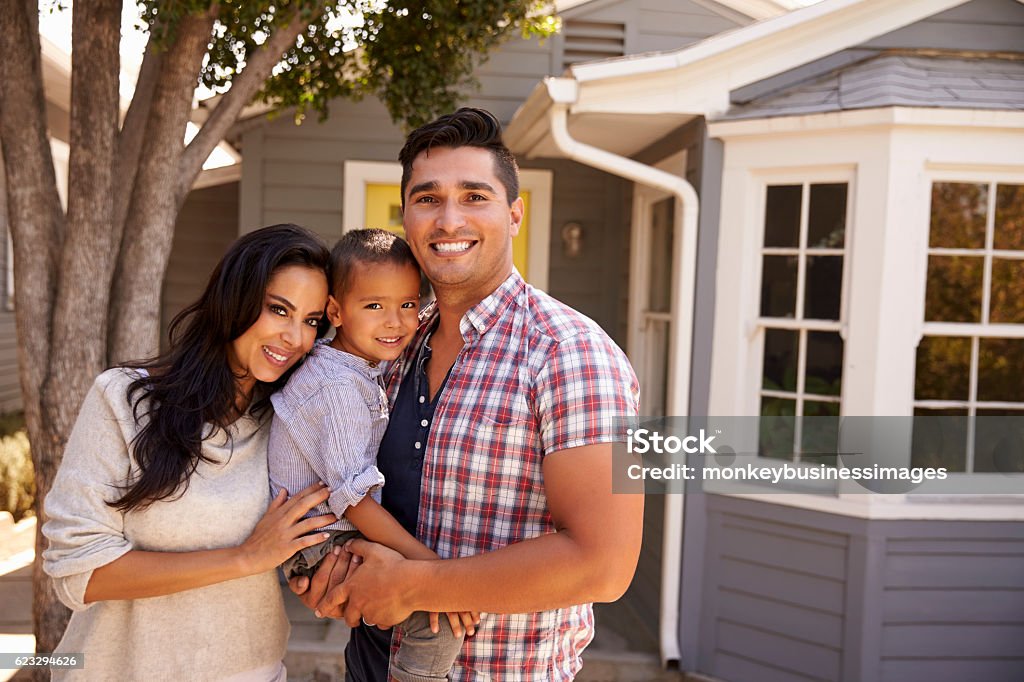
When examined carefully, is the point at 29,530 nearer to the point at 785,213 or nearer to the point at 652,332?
the point at 652,332

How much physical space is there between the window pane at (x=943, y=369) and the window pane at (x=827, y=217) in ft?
2.13

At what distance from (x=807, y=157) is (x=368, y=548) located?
3132 mm

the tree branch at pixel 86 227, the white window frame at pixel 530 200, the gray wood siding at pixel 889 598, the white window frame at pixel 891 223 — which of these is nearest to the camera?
the tree branch at pixel 86 227

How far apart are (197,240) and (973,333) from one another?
5.57m

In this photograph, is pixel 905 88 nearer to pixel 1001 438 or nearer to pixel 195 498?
pixel 1001 438

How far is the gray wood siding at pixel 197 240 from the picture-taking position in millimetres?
6684

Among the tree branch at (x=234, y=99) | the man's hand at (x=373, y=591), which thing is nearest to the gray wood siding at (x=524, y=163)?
the tree branch at (x=234, y=99)

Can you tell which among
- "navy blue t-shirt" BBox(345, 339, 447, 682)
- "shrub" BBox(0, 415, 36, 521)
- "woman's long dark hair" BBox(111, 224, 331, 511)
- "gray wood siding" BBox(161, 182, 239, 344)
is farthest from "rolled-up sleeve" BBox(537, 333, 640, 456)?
"gray wood siding" BBox(161, 182, 239, 344)

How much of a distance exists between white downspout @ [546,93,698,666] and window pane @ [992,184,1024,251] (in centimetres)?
140

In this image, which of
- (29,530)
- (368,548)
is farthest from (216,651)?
(29,530)

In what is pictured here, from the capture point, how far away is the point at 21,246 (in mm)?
3186

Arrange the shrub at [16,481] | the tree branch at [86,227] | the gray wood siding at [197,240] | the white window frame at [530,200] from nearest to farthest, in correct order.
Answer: the tree branch at [86,227] → the shrub at [16,481] → the white window frame at [530,200] → the gray wood siding at [197,240]

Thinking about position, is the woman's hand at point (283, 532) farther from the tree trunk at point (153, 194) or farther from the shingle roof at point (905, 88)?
the shingle roof at point (905, 88)

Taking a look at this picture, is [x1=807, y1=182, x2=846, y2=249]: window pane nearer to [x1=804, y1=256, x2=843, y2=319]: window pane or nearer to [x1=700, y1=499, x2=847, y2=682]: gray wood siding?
[x1=804, y1=256, x2=843, y2=319]: window pane
